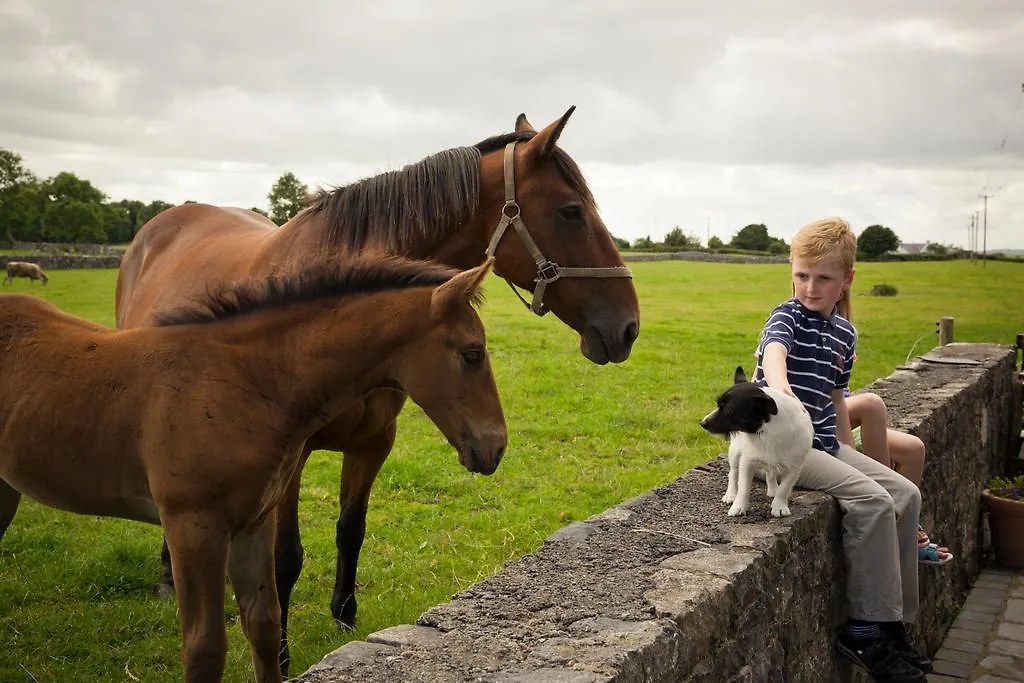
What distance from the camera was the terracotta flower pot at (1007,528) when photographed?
20.5 ft

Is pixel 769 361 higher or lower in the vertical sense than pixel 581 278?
lower

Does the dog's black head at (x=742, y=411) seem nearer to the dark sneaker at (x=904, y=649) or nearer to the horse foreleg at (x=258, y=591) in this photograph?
the dark sneaker at (x=904, y=649)

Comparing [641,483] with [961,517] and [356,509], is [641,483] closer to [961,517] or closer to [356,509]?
[961,517]

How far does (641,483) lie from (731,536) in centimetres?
A: 413

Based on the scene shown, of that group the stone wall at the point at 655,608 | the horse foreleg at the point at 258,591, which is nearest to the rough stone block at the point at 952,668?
the stone wall at the point at 655,608

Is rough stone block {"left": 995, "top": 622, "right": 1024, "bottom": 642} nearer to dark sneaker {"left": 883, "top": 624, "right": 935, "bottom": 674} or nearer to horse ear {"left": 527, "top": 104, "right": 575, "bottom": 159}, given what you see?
dark sneaker {"left": 883, "top": 624, "right": 935, "bottom": 674}

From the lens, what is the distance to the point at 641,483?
723 cm

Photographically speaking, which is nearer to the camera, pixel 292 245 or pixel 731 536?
pixel 731 536

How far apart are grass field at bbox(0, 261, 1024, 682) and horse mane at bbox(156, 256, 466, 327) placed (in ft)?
2.02

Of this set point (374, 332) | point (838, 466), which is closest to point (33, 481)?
point (374, 332)

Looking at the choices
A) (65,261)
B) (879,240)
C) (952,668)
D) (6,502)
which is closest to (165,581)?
(6,502)

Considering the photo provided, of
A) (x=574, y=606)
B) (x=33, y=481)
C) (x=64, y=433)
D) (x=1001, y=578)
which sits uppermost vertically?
(x=64, y=433)

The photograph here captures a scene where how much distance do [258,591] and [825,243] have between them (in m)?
2.83

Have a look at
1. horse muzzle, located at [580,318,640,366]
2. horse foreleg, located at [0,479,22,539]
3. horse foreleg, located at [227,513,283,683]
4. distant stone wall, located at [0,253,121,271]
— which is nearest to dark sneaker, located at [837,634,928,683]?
horse muzzle, located at [580,318,640,366]
